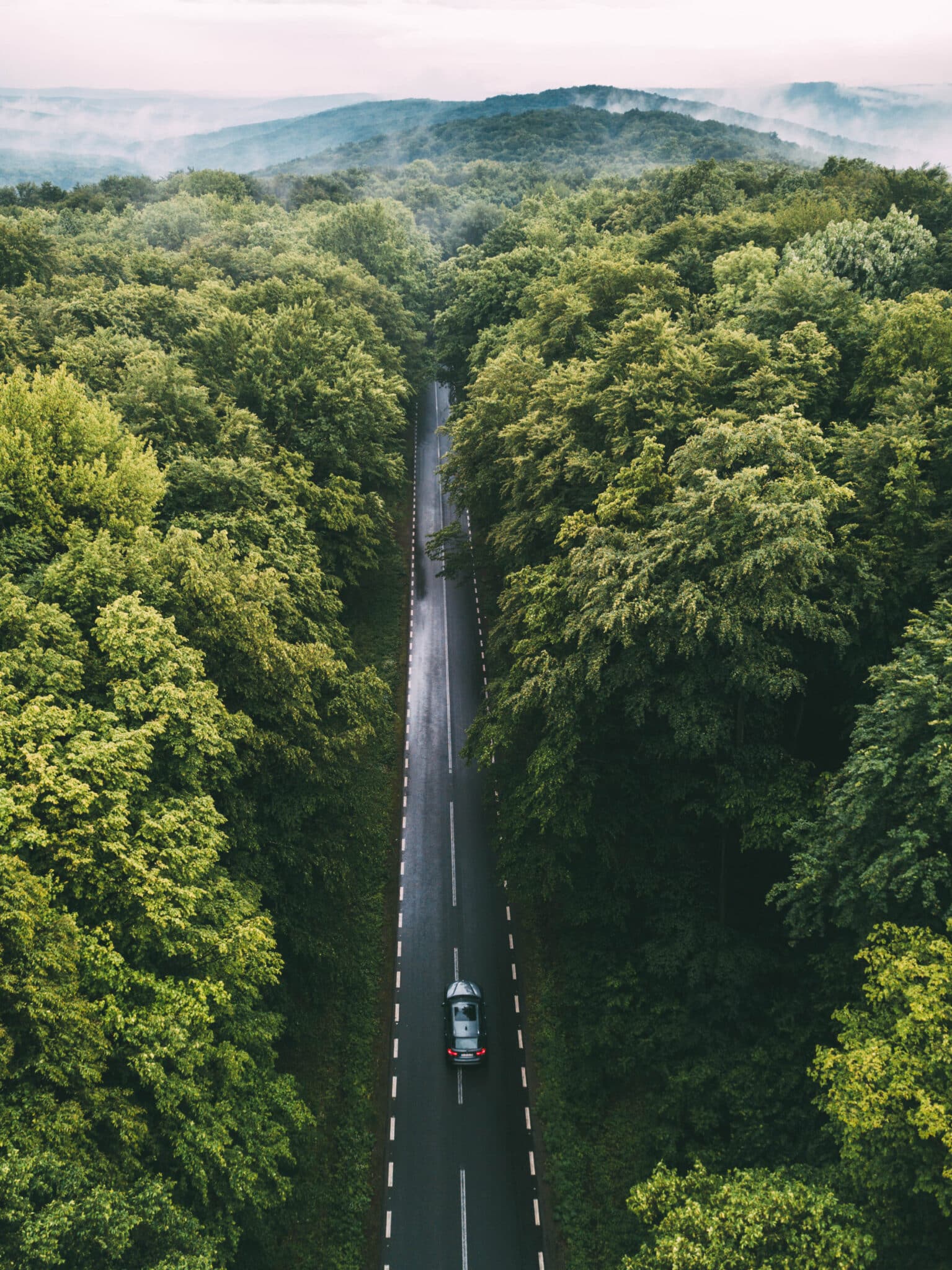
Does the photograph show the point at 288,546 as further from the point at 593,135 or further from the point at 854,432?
the point at 593,135

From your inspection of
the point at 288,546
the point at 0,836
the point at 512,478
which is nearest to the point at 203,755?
the point at 0,836

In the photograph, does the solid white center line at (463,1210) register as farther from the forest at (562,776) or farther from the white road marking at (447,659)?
the white road marking at (447,659)

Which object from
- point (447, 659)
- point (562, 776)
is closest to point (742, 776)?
point (562, 776)

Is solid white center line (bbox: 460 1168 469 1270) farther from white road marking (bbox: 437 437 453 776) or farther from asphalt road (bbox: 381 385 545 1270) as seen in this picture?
white road marking (bbox: 437 437 453 776)

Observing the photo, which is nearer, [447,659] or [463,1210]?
[463,1210]

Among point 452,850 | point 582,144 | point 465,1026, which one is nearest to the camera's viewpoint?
point 465,1026

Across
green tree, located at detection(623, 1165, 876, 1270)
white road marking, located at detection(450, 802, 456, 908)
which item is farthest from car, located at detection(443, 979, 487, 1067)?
green tree, located at detection(623, 1165, 876, 1270)

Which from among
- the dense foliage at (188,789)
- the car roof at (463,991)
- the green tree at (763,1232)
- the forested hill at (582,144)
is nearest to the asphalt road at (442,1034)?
the car roof at (463,991)

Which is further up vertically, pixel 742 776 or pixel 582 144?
pixel 582 144

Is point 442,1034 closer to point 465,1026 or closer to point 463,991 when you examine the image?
point 465,1026
